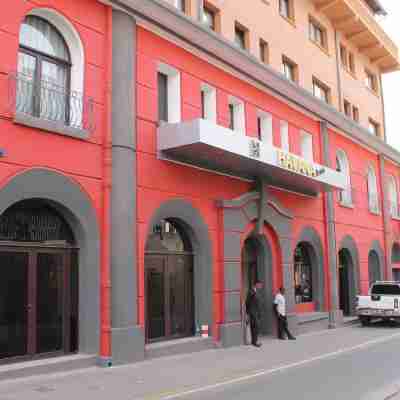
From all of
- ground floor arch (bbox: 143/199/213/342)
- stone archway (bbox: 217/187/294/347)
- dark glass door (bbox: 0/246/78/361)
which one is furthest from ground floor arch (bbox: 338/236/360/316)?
dark glass door (bbox: 0/246/78/361)

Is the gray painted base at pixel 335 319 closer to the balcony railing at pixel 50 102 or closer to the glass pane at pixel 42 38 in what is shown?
the balcony railing at pixel 50 102

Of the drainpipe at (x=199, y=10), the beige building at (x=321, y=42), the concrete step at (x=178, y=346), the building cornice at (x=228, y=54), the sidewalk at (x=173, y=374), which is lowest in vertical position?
the sidewalk at (x=173, y=374)

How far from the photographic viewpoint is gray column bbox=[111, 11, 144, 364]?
11742 mm

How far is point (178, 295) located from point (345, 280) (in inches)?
495

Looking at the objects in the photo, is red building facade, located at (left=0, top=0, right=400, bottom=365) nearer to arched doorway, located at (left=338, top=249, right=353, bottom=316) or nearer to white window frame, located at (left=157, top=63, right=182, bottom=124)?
white window frame, located at (left=157, top=63, right=182, bottom=124)

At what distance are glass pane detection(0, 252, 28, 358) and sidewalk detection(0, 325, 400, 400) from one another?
87 centimetres

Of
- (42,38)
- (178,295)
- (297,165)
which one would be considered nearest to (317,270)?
(297,165)

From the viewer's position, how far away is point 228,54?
16.3 metres

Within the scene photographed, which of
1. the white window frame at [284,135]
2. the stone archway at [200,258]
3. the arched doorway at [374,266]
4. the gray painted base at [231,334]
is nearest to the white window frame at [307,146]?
the white window frame at [284,135]

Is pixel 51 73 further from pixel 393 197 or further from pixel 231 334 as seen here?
pixel 393 197

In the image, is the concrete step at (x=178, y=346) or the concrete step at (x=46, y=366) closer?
the concrete step at (x=46, y=366)

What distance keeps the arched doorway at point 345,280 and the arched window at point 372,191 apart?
4.02 meters

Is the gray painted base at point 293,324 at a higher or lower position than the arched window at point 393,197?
lower

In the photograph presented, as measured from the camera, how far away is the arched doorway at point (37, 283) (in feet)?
34.0
